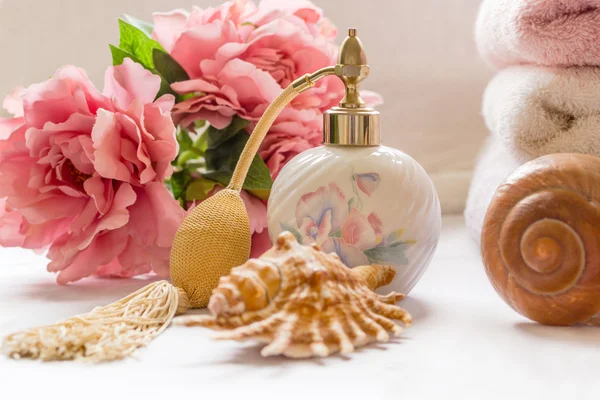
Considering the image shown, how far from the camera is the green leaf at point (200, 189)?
688 mm

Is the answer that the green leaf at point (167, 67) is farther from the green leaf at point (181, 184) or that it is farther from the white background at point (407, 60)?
the white background at point (407, 60)

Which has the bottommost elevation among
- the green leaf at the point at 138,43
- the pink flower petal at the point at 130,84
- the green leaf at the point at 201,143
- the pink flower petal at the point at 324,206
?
the pink flower petal at the point at 324,206

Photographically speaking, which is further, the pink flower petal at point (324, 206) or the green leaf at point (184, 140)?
the green leaf at point (184, 140)

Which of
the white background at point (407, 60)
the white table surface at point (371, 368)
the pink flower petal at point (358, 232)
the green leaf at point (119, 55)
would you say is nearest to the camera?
the white table surface at point (371, 368)

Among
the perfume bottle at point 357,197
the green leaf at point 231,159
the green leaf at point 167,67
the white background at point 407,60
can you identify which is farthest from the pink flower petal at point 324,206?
the white background at point 407,60

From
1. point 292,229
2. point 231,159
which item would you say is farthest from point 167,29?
point 292,229

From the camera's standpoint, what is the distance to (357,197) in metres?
0.55

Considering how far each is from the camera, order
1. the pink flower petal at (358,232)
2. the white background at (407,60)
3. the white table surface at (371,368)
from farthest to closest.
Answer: the white background at (407,60)
the pink flower petal at (358,232)
the white table surface at (371,368)

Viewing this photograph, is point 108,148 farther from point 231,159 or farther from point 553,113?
point 553,113

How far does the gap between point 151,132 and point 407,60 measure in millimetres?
535

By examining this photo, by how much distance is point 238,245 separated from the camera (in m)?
0.57

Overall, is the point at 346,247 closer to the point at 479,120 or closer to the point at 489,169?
the point at 489,169

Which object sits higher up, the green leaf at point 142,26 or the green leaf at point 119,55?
the green leaf at point 142,26

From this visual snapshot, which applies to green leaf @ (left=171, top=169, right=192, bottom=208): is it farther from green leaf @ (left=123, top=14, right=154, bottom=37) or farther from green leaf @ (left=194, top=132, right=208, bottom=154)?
green leaf @ (left=123, top=14, right=154, bottom=37)
